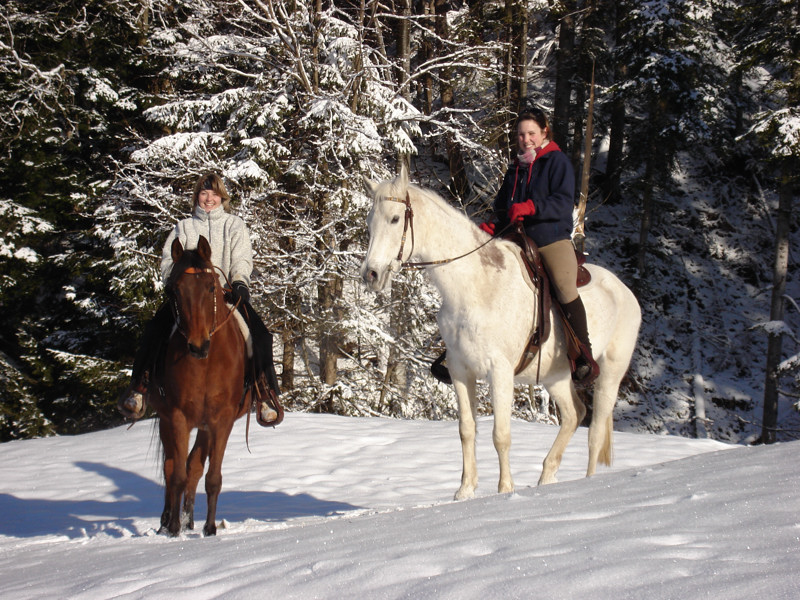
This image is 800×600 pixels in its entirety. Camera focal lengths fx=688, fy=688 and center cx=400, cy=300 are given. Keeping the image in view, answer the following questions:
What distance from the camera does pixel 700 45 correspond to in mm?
22219

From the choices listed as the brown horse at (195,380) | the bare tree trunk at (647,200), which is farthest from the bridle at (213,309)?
the bare tree trunk at (647,200)

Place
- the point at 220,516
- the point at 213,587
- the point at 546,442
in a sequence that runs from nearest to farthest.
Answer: the point at 213,587, the point at 220,516, the point at 546,442

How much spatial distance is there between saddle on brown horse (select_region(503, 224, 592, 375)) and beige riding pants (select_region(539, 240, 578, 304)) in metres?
0.06

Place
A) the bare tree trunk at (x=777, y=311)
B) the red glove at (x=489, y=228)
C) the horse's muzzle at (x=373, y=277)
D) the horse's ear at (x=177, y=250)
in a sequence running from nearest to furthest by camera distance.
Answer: the horse's muzzle at (x=373, y=277)
the horse's ear at (x=177, y=250)
the red glove at (x=489, y=228)
the bare tree trunk at (x=777, y=311)

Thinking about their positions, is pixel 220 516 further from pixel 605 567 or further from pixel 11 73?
pixel 11 73

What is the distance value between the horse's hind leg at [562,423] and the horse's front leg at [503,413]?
698mm

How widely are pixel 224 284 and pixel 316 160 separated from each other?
9.22 m

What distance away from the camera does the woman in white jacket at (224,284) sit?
18.4ft

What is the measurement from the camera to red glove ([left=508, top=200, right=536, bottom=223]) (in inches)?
216

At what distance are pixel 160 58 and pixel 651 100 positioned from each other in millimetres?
14883

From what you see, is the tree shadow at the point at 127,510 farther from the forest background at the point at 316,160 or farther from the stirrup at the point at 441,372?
the forest background at the point at 316,160

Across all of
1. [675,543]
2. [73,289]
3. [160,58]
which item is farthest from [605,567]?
[160,58]

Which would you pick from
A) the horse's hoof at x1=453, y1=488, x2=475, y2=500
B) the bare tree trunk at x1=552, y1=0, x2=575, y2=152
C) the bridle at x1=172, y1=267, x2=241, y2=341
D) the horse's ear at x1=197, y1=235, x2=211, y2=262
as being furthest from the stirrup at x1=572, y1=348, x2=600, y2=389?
the bare tree trunk at x1=552, y1=0, x2=575, y2=152

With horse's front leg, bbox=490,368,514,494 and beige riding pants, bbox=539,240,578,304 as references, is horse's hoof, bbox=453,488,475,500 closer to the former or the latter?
horse's front leg, bbox=490,368,514,494
